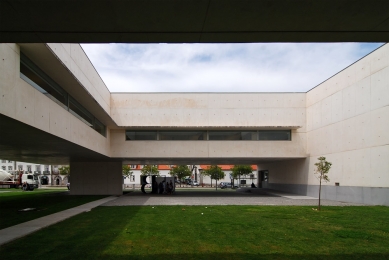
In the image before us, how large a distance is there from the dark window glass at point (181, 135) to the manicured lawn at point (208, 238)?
685 inches

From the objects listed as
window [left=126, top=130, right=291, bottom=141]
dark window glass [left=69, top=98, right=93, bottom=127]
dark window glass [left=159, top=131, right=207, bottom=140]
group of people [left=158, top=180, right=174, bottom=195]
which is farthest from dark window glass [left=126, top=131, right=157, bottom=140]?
group of people [left=158, top=180, right=174, bottom=195]

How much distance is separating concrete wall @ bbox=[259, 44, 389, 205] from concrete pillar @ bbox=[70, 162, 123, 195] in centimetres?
1833

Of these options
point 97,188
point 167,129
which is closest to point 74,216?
point 167,129

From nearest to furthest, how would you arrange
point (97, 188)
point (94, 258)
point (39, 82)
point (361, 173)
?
point (94, 258) < point (39, 82) < point (361, 173) < point (97, 188)

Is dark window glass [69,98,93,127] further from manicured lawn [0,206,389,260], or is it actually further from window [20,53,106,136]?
manicured lawn [0,206,389,260]

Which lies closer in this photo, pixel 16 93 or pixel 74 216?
pixel 16 93

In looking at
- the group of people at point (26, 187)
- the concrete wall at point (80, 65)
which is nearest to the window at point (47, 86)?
the concrete wall at point (80, 65)

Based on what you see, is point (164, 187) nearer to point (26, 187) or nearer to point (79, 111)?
point (79, 111)

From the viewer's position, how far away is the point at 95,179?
36.6 meters

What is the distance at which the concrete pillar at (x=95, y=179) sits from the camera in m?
36.4

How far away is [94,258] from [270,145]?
86.3 feet
